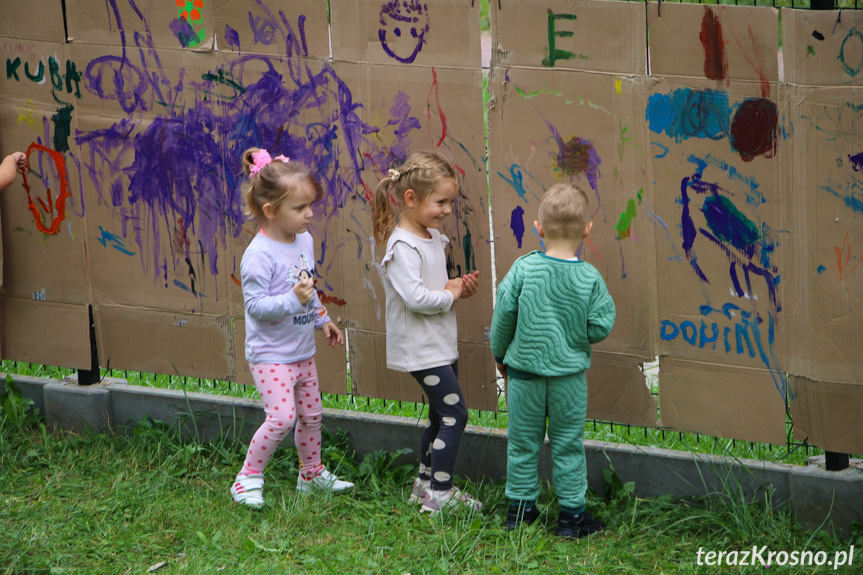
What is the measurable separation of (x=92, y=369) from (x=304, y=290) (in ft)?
6.02

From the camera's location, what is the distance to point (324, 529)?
3934 millimetres

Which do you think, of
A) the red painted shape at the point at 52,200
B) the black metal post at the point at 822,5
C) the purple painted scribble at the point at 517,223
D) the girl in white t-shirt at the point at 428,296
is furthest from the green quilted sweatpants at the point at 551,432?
the red painted shape at the point at 52,200

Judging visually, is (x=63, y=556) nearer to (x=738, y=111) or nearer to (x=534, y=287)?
(x=534, y=287)

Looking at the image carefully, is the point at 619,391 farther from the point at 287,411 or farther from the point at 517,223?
the point at 287,411

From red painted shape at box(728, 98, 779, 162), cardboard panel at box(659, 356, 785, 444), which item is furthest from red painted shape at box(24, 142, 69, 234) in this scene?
red painted shape at box(728, 98, 779, 162)

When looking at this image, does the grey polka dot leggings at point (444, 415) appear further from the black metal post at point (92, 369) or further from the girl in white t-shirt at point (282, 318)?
the black metal post at point (92, 369)

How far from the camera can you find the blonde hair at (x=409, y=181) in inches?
149

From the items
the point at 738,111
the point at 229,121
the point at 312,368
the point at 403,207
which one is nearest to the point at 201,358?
the point at 312,368

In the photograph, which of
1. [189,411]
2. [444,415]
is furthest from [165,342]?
[444,415]

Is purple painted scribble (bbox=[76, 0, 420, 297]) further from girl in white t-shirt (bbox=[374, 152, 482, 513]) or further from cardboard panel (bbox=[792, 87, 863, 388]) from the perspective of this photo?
cardboard panel (bbox=[792, 87, 863, 388])

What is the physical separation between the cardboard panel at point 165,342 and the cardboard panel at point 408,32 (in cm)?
154

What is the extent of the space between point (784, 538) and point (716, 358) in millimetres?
739

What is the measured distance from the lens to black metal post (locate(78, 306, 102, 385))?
4984 millimetres

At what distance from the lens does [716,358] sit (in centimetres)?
378
